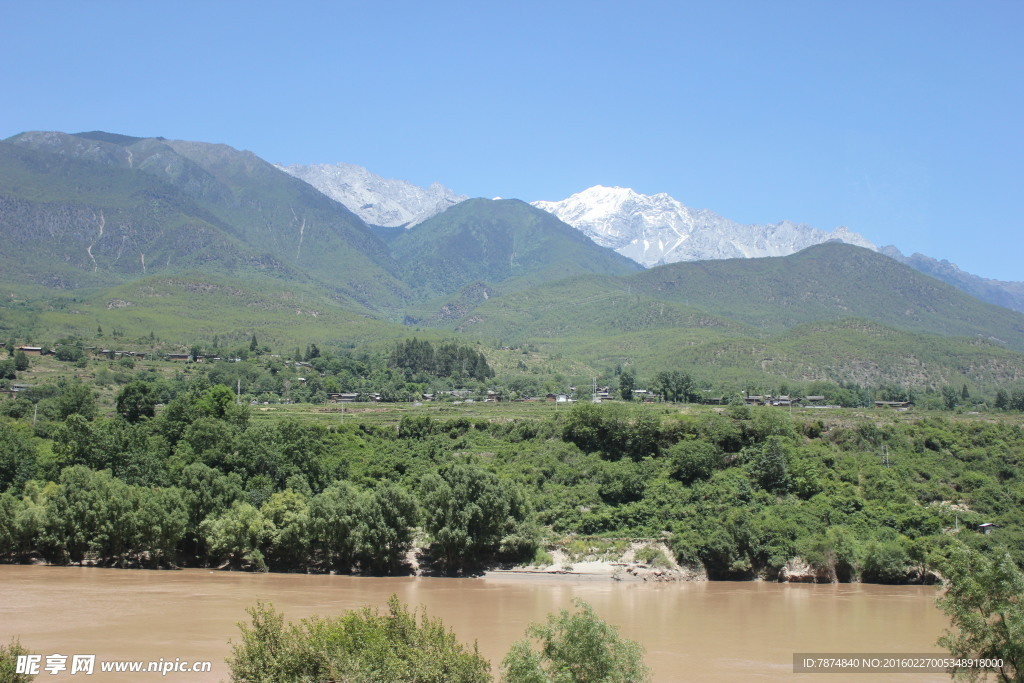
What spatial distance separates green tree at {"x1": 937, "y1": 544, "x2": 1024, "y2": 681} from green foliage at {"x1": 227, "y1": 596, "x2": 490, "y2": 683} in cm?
1417

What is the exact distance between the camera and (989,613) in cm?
2767

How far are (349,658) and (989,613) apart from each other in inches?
743

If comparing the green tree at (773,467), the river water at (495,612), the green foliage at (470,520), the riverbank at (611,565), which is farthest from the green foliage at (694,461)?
the green foliage at (470,520)

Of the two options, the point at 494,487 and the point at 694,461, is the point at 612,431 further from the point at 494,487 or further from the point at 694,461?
the point at 494,487

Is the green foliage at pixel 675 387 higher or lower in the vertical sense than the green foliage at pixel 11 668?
higher

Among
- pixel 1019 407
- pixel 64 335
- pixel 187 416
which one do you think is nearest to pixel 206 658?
pixel 187 416

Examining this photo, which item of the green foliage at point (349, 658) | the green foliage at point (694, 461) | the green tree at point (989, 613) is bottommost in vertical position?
the green foliage at point (349, 658)

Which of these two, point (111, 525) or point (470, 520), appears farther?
point (470, 520)

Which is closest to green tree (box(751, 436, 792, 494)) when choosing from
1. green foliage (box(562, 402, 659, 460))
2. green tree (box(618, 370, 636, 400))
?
green foliage (box(562, 402, 659, 460))

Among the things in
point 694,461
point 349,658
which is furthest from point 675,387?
point 349,658

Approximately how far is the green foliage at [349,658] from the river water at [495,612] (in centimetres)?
855

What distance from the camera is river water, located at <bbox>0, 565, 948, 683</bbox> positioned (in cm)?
4000

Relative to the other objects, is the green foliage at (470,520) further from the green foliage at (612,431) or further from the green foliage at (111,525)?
the green foliage at (612,431)

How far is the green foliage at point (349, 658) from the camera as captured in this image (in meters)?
27.7
